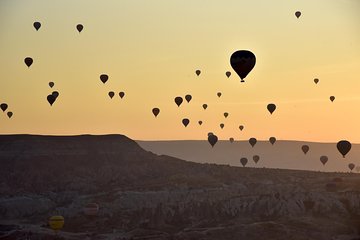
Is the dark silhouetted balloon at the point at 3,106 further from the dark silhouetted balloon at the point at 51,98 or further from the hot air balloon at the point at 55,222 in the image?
the hot air balloon at the point at 55,222

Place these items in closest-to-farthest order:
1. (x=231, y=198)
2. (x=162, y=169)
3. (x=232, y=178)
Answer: (x=231, y=198), (x=232, y=178), (x=162, y=169)

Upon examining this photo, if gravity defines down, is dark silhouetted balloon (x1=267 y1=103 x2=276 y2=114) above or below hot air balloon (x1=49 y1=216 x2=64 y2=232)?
above

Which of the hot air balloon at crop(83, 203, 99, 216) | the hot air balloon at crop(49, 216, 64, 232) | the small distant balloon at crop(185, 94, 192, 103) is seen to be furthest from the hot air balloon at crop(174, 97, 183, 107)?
the hot air balloon at crop(83, 203, 99, 216)

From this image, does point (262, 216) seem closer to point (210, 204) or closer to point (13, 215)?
point (210, 204)

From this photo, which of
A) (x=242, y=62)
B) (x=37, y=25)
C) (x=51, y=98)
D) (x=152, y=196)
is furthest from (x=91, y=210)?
(x=242, y=62)

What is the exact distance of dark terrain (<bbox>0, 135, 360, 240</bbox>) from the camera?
108000mm

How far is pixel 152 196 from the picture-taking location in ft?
420

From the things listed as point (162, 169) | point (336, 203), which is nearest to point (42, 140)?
point (162, 169)

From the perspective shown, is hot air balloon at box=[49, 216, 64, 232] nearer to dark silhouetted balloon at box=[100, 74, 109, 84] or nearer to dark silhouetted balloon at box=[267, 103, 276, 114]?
dark silhouetted balloon at box=[100, 74, 109, 84]

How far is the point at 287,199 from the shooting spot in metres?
119

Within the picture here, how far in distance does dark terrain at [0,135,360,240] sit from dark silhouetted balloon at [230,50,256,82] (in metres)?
29.5

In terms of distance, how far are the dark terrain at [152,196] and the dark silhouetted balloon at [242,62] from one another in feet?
96.7

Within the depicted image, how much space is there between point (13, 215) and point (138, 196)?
19.7 meters

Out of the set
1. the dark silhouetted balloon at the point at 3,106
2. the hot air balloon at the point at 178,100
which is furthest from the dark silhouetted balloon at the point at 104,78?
the dark silhouetted balloon at the point at 3,106
